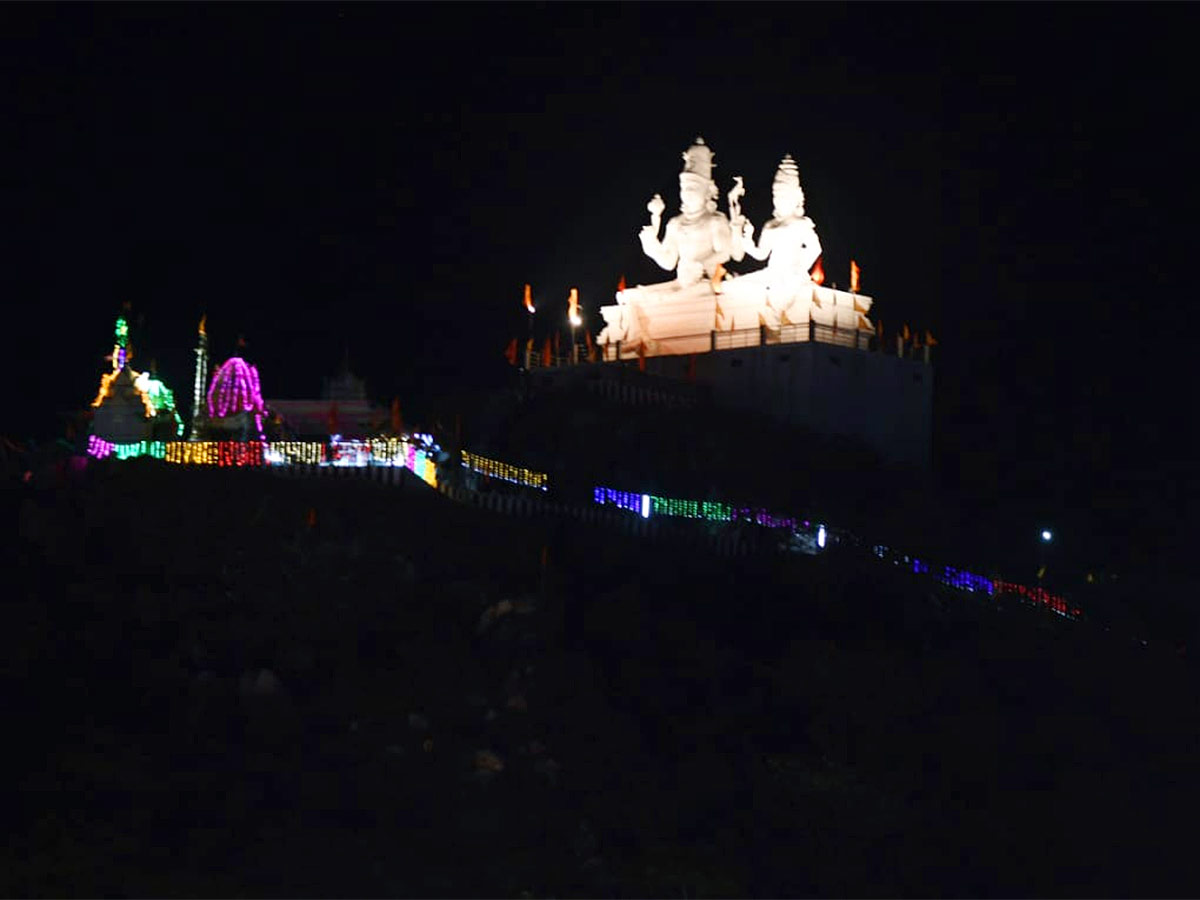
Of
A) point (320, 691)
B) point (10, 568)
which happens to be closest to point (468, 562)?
point (320, 691)

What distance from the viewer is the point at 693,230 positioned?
177ft

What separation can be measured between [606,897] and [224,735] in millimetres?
6148

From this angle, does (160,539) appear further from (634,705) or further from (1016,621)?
(1016,621)

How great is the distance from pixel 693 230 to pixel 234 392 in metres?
16.8

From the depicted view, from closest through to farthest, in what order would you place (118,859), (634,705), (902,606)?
(118,859)
(634,705)
(902,606)

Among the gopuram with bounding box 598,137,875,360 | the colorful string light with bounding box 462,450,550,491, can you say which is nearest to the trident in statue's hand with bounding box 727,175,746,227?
Answer: the gopuram with bounding box 598,137,875,360

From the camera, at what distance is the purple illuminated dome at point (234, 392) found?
134ft

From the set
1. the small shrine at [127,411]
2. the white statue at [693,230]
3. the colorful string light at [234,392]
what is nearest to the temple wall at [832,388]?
the white statue at [693,230]

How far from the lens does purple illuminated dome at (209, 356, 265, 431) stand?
41.0m

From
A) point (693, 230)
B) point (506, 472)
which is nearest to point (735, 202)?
point (693, 230)

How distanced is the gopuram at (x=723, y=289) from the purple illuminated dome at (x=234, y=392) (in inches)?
497

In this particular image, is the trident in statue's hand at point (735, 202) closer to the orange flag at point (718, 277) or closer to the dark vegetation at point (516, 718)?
the orange flag at point (718, 277)

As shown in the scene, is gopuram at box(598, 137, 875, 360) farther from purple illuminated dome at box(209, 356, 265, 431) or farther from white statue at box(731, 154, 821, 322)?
purple illuminated dome at box(209, 356, 265, 431)

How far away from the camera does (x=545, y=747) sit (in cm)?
2855
